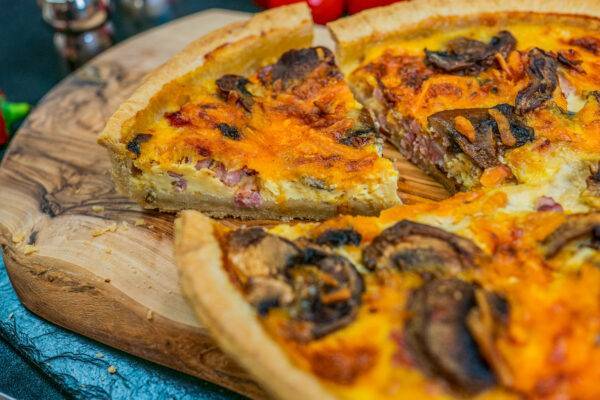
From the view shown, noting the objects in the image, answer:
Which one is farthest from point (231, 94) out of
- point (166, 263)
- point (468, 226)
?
point (468, 226)

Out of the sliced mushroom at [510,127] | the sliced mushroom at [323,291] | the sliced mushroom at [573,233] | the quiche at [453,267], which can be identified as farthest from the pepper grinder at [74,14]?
the sliced mushroom at [573,233]

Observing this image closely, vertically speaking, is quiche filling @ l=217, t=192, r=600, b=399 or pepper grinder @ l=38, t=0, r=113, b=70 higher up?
quiche filling @ l=217, t=192, r=600, b=399

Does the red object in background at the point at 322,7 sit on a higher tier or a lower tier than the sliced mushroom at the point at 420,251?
lower

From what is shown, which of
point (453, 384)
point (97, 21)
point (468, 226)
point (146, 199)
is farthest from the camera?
point (97, 21)

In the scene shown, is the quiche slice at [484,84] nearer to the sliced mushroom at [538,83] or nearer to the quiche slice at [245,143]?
the sliced mushroom at [538,83]

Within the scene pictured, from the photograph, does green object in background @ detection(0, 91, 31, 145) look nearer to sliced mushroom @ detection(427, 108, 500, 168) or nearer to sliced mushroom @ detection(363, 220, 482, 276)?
sliced mushroom @ detection(427, 108, 500, 168)

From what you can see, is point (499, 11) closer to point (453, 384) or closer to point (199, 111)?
point (199, 111)

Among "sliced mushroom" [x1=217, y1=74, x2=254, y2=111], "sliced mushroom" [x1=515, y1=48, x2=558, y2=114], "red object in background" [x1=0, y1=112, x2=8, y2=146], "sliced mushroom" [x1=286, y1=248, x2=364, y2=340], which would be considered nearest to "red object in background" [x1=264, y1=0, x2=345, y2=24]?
"sliced mushroom" [x1=217, y1=74, x2=254, y2=111]
